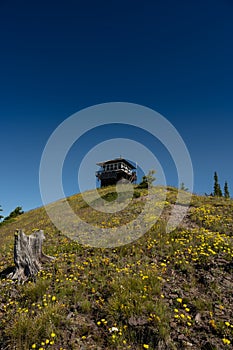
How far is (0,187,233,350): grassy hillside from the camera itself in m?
4.42

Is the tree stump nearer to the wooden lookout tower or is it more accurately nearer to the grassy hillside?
the grassy hillside

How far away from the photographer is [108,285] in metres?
6.24

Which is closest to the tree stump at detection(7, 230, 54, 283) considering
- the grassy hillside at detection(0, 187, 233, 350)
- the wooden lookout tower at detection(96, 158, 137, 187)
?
the grassy hillside at detection(0, 187, 233, 350)

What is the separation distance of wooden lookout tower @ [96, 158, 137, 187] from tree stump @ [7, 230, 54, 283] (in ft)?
122

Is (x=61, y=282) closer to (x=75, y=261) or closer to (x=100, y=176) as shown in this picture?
(x=75, y=261)

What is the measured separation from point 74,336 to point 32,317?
4.08 feet

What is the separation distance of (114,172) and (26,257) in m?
39.4

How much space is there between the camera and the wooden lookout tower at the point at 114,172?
153 ft

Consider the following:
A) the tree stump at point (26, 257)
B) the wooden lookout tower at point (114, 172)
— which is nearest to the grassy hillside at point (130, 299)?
the tree stump at point (26, 257)

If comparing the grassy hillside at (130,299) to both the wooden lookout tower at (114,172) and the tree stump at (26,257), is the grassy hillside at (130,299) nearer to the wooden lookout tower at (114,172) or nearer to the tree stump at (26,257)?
the tree stump at (26,257)

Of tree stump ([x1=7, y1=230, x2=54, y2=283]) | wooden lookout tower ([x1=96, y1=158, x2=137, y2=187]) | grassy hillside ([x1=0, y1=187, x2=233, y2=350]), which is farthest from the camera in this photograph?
wooden lookout tower ([x1=96, y1=158, x2=137, y2=187])

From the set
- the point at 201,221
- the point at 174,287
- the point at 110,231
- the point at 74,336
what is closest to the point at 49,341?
the point at 74,336

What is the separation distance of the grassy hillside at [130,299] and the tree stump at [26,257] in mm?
351

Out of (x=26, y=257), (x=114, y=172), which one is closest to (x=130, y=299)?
(x=26, y=257)
